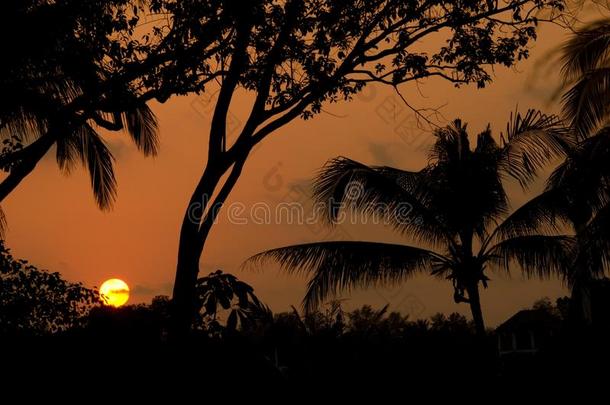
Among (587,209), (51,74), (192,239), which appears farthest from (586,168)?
(51,74)

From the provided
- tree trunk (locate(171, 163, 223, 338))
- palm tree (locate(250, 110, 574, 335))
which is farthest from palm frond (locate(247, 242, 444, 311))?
tree trunk (locate(171, 163, 223, 338))

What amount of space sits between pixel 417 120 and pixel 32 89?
585cm

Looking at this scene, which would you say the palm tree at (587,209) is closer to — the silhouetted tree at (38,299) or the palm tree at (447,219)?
the palm tree at (447,219)

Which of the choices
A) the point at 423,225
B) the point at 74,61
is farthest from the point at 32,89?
the point at 423,225

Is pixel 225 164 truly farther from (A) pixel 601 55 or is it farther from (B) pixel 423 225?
(A) pixel 601 55

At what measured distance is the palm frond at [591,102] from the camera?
15.3 metres

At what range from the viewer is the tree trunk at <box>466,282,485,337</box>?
15.1 m

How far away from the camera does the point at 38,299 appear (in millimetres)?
12211

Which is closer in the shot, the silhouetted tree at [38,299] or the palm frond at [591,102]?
the silhouetted tree at [38,299]

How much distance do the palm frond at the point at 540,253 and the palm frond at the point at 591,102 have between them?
2.55 m

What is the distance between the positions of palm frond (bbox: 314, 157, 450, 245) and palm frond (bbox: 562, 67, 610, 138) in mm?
3368

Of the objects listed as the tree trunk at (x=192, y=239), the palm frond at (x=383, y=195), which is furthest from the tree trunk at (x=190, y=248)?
the palm frond at (x=383, y=195)

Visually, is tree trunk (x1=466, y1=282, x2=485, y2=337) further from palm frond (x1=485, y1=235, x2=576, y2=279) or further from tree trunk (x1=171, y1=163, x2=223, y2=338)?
tree trunk (x1=171, y1=163, x2=223, y2=338)

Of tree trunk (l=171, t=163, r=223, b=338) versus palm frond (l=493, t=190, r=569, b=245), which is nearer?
tree trunk (l=171, t=163, r=223, b=338)
